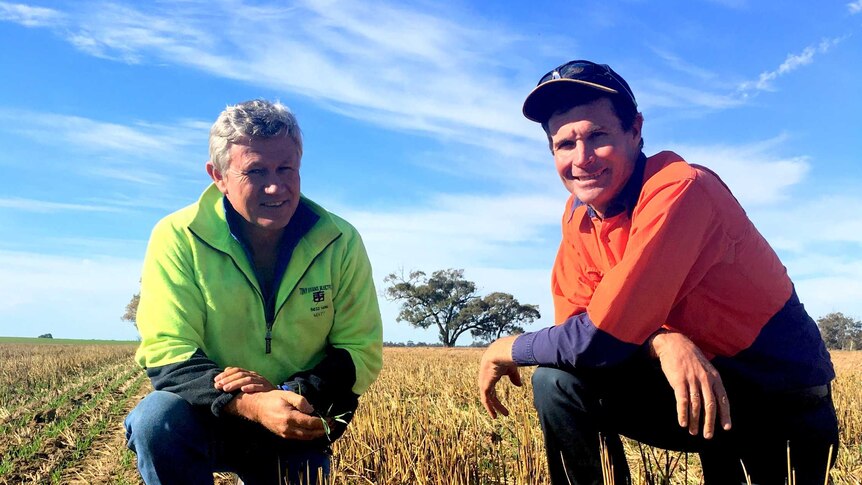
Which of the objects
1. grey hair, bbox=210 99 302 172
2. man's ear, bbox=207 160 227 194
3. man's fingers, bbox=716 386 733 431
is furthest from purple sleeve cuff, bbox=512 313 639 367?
man's ear, bbox=207 160 227 194

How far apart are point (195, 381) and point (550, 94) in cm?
205

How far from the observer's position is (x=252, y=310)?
10.7 feet

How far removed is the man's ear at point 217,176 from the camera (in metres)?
3.35

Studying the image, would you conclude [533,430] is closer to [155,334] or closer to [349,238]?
[349,238]

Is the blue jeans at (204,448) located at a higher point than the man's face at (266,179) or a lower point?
lower

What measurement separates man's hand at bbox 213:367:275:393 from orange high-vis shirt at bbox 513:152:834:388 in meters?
1.15

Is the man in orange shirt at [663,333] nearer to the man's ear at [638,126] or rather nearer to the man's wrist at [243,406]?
the man's ear at [638,126]

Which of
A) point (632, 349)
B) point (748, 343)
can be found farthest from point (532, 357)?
point (748, 343)

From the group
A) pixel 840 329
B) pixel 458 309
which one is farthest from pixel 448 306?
pixel 840 329

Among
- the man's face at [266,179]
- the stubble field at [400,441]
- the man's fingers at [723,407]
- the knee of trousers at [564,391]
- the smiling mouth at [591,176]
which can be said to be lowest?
the stubble field at [400,441]

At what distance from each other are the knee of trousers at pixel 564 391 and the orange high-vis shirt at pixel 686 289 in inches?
4.2

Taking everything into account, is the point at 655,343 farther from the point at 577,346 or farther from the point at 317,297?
the point at 317,297

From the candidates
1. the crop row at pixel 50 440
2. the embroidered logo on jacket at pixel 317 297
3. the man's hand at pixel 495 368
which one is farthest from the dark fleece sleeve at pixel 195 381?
the crop row at pixel 50 440

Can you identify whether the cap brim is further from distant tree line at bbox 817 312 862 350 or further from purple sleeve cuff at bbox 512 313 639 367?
distant tree line at bbox 817 312 862 350
